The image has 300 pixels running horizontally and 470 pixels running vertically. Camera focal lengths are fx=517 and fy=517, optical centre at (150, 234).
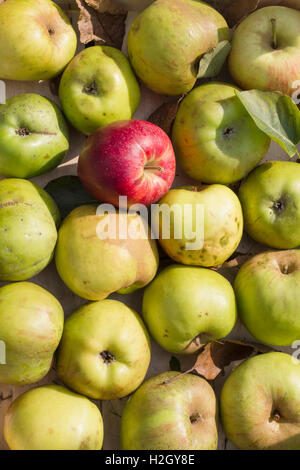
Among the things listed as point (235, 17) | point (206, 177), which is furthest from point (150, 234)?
point (235, 17)

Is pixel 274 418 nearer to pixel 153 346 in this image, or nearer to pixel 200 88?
pixel 153 346

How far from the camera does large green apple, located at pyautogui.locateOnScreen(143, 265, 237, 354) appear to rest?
1232 millimetres

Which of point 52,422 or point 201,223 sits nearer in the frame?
point 52,422

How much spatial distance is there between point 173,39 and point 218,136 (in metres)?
0.26

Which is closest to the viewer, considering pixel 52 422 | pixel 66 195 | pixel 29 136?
pixel 52 422

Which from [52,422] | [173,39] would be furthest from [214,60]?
[52,422]

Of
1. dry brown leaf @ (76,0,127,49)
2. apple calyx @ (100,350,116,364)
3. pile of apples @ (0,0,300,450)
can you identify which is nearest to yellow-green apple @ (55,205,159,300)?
pile of apples @ (0,0,300,450)

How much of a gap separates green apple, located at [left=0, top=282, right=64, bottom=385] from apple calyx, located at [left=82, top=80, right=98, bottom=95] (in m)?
0.50

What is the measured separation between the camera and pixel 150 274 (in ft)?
4.23

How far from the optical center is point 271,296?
126cm

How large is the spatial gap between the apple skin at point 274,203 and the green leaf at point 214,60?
0.28 meters

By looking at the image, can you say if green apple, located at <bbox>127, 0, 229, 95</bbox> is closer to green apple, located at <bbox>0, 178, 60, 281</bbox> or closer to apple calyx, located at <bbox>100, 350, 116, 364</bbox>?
green apple, located at <bbox>0, 178, 60, 281</bbox>

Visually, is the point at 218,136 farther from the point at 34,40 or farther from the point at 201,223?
the point at 34,40

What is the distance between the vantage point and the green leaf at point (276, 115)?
1270mm
